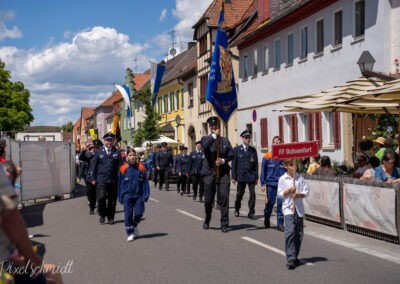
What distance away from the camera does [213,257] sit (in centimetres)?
929

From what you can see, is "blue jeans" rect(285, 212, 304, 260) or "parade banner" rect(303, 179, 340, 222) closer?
"blue jeans" rect(285, 212, 304, 260)

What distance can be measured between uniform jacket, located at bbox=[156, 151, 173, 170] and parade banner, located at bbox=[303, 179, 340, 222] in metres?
12.0

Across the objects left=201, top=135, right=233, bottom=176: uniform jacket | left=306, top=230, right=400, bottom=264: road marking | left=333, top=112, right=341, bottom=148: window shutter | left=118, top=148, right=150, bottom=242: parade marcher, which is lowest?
left=306, top=230, right=400, bottom=264: road marking

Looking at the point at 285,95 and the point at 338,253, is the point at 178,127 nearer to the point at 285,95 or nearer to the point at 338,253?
the point at 285,95

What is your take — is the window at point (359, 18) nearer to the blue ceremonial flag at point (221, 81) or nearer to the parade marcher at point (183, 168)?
the blue ceremonial flag at point (221, 81)

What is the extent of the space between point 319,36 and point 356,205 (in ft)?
49.7

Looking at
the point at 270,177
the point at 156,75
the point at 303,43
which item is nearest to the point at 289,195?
the point at 270,177

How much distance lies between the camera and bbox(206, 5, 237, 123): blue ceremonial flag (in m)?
19.5

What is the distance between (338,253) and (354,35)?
47.2 feet

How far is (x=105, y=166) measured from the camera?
14.5 meters

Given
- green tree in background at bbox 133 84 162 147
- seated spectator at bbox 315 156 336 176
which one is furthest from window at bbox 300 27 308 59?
green tree in background at bbox 133 84 162 147

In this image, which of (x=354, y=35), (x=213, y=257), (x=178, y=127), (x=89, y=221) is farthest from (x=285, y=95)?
(x=178, y=127)

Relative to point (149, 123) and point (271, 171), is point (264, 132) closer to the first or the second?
point (149, 123)

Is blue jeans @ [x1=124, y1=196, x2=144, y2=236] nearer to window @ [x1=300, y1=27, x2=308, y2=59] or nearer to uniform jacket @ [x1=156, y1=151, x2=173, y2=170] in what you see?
uniform jacket @ [x1=156, y1=151, x2=173, y2=170]
